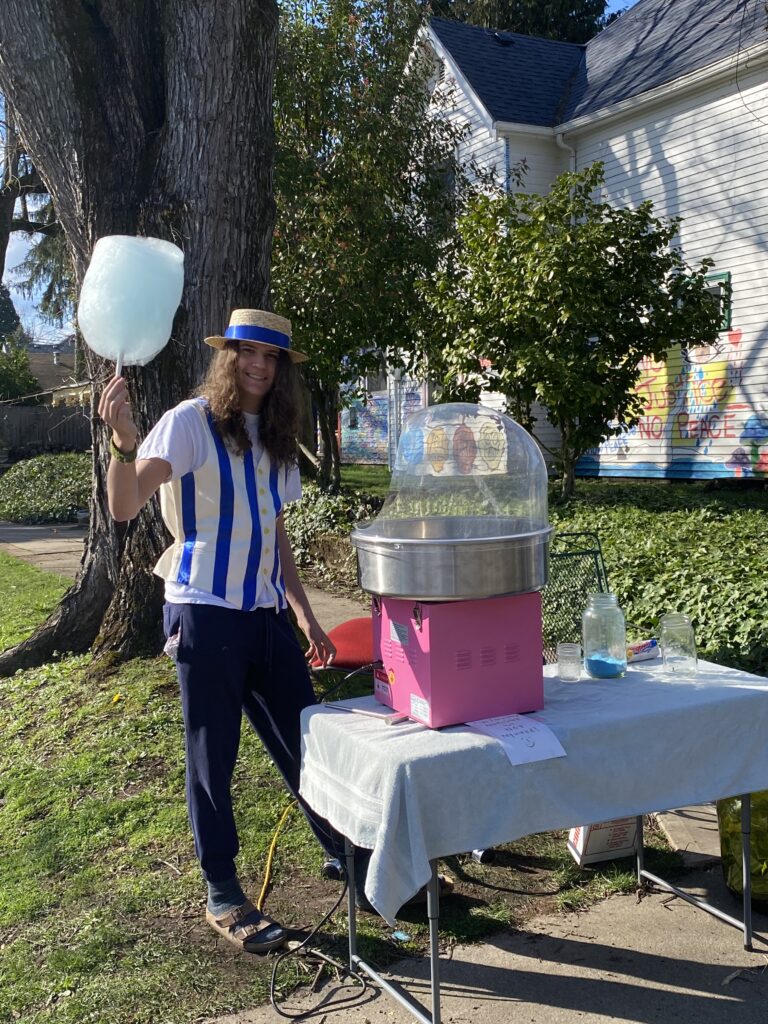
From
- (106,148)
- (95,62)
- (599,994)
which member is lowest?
(599,994)

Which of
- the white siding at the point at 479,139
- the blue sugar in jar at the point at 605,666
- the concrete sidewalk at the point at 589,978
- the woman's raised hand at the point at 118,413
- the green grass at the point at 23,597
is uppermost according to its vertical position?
the white siding at the point at 479,139

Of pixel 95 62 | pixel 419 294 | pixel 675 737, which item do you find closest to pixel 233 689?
pixel 675 737

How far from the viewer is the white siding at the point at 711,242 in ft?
45.7

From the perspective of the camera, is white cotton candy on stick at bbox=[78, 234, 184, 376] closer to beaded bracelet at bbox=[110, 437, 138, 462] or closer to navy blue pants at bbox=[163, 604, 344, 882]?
beaded bracelet at bbox=[110, 437, 138, 462]

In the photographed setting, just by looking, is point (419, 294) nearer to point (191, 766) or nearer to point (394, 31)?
point (394, 31)

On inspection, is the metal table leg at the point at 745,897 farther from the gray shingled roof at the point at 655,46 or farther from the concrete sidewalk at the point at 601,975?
the gray shingled roof at the point at 655,46

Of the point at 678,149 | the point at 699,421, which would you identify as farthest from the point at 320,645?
the point at 678,149

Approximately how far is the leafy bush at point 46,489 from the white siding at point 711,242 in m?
10.6

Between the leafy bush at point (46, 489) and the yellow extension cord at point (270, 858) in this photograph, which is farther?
the leafy bush at point (46, 489)

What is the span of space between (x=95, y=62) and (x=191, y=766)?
15.3 ft

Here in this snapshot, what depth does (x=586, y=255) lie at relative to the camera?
965 centimetres

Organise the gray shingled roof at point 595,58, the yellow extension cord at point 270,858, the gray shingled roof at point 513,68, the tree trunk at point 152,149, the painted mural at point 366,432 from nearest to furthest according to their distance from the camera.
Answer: the yellow extension cord at point 270,858, the tree trunk at point 152,149, the gray shingled roof at point 595,58, the gray shingled roof at point 513,68, the painted mural at point 366,432

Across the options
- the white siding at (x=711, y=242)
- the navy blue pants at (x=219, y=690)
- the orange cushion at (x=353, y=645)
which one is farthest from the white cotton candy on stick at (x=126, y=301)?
the white siding at (x=711, y=242)

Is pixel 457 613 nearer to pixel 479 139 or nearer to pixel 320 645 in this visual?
pixel 320 645
